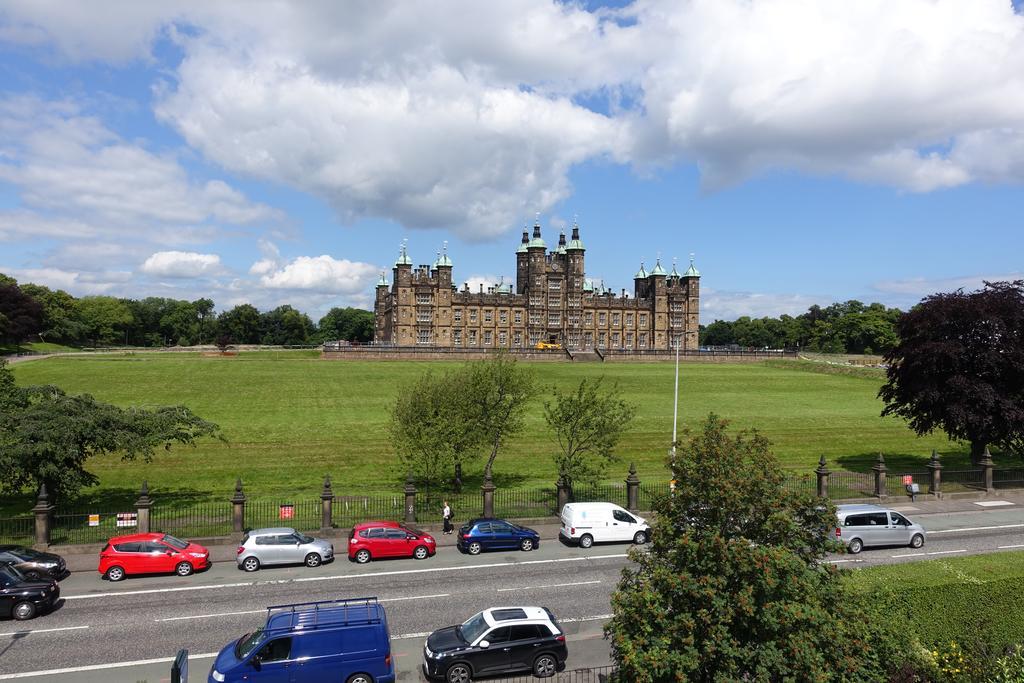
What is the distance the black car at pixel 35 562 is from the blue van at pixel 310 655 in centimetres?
972

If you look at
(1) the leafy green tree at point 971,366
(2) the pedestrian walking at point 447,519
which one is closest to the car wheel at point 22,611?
(2) the pedestrian walking at point 447,519

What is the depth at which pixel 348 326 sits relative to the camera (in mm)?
193750

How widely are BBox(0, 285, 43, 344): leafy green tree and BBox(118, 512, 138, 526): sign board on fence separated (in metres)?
95.4

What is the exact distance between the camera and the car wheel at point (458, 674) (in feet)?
46.4

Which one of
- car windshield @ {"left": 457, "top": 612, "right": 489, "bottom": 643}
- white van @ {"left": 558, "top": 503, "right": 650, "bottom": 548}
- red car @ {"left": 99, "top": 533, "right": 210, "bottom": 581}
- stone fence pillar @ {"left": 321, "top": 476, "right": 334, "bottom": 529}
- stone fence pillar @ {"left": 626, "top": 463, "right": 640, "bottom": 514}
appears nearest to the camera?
car windshield @ {"left": 457, "top": 612, "right": 489, "bottom": 643}

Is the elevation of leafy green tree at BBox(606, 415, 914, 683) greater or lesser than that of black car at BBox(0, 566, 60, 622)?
greater

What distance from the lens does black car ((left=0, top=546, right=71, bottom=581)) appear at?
19.3 m

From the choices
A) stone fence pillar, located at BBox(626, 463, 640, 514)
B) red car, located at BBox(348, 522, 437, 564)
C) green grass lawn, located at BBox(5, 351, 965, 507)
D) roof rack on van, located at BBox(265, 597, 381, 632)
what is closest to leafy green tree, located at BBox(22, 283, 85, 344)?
green grass lawn, located at BBox(5, 351, 965, 507)

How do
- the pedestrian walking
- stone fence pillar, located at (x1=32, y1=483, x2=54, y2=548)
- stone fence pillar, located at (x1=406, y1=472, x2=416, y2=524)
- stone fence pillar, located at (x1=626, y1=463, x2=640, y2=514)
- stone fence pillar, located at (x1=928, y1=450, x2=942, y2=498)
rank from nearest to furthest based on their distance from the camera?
stone fence pillar, located at (x1=32, y1=483, x2=54, y2=548), the pedestrian walking, stone fence pillar, located at (x1=406, y1=472, x2=416, y2=524), stone fence pillar, located at (x1=626, y1=463, x2=640, y2=514), stone fence pillar, located at (x1=928, y1=450, x2=942, y2=498)

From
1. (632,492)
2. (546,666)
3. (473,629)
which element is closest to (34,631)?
(473,629)

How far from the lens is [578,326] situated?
129 meters

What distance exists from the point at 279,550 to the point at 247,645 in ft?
29.5

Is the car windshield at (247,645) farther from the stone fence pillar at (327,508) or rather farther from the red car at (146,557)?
the stone fence pillar at (327,508)

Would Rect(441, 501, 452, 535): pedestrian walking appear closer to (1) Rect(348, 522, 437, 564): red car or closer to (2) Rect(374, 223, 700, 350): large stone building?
(1) Rect(348, 522, 437, 564): red car
